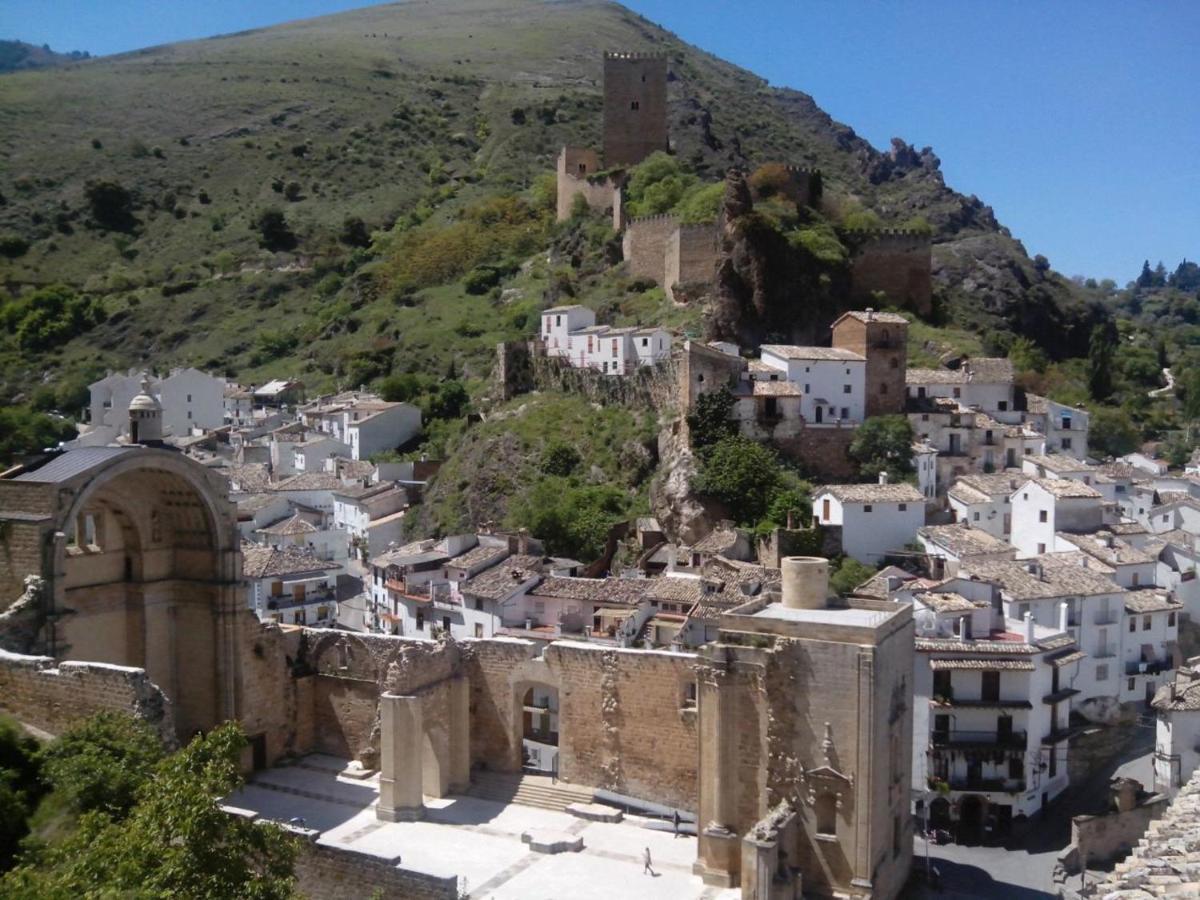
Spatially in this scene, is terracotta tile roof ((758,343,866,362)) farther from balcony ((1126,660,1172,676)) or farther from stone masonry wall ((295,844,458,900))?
stone masonry wall ((295,844,458,900))

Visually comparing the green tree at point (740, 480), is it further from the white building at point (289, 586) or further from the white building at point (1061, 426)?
the white building at point (1061, 426)

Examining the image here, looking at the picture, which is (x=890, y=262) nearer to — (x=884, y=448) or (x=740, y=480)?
(x=884, y=448)

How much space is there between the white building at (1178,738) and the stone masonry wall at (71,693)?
907 inches

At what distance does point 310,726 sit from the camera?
886 inches

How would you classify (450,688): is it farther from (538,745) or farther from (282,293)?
(282,293)

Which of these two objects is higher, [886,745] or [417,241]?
[417,241]

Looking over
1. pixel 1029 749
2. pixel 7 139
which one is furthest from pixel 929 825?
pixel 7 139

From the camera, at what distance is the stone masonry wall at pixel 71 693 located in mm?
16562

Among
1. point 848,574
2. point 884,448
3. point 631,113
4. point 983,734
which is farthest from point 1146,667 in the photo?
point 631,113

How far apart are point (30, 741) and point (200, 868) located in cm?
572

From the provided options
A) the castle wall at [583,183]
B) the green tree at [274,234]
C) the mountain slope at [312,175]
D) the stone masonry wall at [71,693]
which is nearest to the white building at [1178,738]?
the stone masonry wall at [71,693]

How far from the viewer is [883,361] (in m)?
44.2

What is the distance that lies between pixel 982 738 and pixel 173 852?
23351 mm

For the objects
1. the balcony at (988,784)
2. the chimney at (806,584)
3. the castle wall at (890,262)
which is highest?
the castle wall at (890,262)
